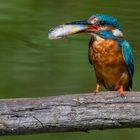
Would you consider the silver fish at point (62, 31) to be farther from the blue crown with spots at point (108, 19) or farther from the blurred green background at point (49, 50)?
the blurred green background at point (49, 50)

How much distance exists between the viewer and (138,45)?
5.80 metres

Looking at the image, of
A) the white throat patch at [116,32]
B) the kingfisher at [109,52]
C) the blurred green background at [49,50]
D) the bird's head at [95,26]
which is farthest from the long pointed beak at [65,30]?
→ the blurred green background at [49,50]

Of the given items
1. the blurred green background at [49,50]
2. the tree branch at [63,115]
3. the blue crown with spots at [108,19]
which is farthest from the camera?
the blurred green background at [49,50]

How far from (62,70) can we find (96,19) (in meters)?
2.54

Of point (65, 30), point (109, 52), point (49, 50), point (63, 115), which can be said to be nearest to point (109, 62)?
point (109, 52)

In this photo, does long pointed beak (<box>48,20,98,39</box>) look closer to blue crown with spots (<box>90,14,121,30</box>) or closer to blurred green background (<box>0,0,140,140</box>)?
blue crown with spots (<box>90,14,121,30</box>)

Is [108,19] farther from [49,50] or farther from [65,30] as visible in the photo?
[49,50]

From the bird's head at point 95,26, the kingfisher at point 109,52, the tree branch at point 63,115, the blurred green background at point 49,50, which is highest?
the bird's head at point 95,26

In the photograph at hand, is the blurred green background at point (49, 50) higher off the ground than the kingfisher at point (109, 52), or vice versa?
the kingfisher at point (109, 52)

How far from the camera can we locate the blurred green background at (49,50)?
17.1ft

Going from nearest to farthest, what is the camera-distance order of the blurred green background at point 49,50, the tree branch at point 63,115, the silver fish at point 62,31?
the tree branch at point 63,115, the silver fish at point 62,31, the blurred green background at point 49,50

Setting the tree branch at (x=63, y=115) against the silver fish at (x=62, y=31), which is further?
the silver fish at (x=62, y=31)

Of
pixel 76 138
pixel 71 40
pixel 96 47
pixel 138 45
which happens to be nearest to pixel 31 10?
pixel 71 40

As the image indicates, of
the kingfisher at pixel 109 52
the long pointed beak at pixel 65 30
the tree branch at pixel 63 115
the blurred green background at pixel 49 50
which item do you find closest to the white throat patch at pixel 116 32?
the kingfisher at pixel 109 52
